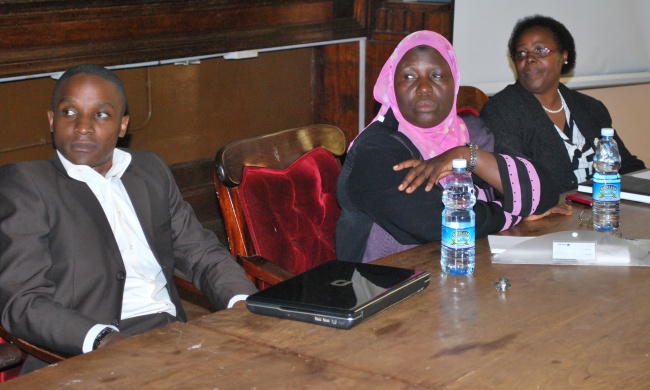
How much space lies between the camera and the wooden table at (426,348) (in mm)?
1464

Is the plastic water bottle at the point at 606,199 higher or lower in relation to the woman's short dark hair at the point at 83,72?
lower

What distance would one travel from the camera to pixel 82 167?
2172 mm

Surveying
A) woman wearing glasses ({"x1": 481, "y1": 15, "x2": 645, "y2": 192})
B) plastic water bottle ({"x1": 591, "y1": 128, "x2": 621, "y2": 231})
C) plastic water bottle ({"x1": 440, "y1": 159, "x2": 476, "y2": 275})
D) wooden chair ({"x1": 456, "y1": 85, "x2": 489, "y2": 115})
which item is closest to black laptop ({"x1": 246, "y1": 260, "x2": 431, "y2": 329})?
plastic water bottle ({"x1": 440, "y1": 159, "x2": 476, "y2": 275})

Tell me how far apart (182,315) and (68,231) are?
44cm

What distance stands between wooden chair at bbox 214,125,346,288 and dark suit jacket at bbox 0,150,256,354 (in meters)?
0.20

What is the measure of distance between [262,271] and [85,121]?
25.4 inches

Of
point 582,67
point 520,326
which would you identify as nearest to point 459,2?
point 582,67

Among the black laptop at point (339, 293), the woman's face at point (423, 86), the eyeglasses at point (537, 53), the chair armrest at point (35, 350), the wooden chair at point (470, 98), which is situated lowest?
the chair armrest at point (35, 350)

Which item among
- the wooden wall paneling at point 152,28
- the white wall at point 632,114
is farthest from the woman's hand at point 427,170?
the white wall at point 632,114

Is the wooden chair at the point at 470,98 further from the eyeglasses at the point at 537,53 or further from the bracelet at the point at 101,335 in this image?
the bracelet at the point at 101,335

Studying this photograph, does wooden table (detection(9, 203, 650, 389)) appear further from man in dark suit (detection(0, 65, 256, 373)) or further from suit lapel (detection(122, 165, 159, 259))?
suit lapel (detection(122, 165, 159, 259))

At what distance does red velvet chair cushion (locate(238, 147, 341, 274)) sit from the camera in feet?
8.62

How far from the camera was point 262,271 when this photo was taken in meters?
2.44

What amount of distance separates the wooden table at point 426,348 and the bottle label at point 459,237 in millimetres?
130
